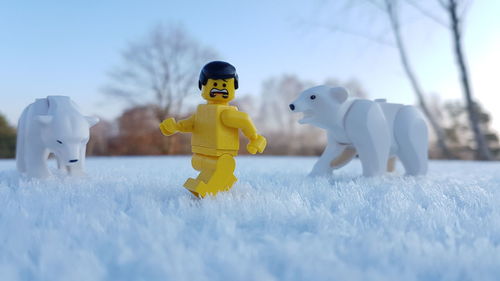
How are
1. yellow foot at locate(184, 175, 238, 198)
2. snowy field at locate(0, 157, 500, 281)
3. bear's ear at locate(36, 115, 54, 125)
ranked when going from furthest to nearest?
bear's ear at locate(36, 115, 54, 125) → yellow foot at locate(184, 175, 238, 198) → snowy field at locate(0, 157, 500, 281)

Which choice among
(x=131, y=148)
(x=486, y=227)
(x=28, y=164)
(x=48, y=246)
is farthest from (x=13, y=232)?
(x=131, y=148)

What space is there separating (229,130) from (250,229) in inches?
13.3

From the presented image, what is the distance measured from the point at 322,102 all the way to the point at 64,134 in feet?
3.04

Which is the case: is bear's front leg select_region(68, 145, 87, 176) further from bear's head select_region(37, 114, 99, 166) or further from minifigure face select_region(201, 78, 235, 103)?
minifigure face select_region(201, 78, 235, 103)

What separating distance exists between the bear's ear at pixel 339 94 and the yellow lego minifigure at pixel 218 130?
52 cm

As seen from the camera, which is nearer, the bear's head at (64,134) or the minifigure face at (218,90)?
the minifigure face at (218,90)

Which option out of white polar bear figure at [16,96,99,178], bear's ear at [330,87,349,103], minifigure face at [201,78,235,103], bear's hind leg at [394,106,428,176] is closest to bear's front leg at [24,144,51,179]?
white polar bear figure at [16,96,99,178]

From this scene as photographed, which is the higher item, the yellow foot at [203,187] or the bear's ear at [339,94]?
the bear's ear at [339,94]

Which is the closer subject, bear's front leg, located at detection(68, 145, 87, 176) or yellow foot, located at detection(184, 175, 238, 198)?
yellow foot, located at detection(184, 175, 238, 198)

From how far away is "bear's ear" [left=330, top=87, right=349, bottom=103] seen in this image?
1263 mm

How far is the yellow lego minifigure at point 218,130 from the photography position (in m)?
0.85

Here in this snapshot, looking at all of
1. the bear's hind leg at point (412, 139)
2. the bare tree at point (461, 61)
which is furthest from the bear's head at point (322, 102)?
the bare tree at point (461, 61)

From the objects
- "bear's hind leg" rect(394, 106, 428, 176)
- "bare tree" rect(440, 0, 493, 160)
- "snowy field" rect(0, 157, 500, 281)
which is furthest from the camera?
"bare tree" rect(440, 0, 493, 160)

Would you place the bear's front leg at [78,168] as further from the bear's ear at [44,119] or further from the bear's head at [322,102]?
the bear's head at [322,102]
